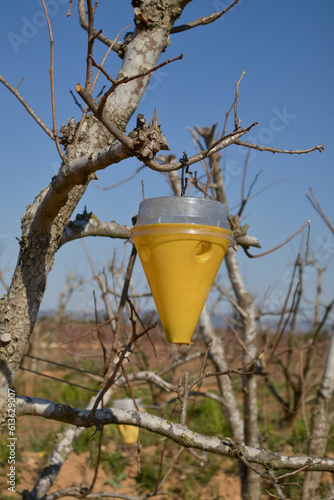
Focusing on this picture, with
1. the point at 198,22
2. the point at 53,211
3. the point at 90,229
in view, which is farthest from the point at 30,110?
the point at 198,22

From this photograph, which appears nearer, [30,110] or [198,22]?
[30,110]

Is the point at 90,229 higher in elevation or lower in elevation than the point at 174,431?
higher

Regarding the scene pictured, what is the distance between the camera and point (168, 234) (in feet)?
4.33

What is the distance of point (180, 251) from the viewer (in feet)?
4.40

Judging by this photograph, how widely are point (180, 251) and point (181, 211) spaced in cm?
12

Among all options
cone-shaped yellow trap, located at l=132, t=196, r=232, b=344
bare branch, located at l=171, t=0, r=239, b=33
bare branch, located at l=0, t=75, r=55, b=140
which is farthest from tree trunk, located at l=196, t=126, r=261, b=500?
cone-shaped yellow trap, located at l=132, t=196, r=232, b=344

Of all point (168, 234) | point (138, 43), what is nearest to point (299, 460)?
point (168, 234)

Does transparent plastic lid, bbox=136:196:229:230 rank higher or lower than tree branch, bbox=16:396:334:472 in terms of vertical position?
higher

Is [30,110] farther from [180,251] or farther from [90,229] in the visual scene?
[180,251]

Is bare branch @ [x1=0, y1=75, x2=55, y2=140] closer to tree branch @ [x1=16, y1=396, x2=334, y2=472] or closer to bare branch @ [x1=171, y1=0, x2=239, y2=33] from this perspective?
bare branch @ [x1=171, y1=0, x2=239, y2=33]

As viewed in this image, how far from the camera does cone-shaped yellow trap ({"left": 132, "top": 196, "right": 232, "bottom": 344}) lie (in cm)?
133

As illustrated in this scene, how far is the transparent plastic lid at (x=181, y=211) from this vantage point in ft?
4.37

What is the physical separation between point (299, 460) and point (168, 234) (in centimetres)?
113

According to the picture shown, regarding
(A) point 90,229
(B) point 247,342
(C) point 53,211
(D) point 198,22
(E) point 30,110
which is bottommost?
(C) point 53,211
